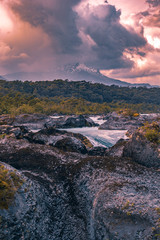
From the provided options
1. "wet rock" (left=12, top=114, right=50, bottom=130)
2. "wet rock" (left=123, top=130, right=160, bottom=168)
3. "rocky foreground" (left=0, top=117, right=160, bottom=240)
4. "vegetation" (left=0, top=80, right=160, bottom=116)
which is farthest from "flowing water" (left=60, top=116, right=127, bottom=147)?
"vegetation" (left=0, top=80, right=160, bottom=116)

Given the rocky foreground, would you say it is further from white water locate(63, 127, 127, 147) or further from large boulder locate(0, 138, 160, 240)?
white water locate(63, 127, 127, 147)

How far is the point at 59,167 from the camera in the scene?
Result: 1205 cm

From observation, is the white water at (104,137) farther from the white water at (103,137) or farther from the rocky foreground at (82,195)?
the rocky foreground at (82,195)

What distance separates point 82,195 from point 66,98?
13218 centimetres

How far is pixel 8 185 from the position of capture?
767cm

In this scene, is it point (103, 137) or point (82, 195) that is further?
point (103, 137)

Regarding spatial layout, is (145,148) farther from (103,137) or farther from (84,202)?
(103,137)

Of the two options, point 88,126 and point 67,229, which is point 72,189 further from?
point 88,126

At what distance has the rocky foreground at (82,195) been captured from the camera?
710 cm

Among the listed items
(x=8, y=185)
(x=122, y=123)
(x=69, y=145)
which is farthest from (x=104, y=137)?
(x=8, y=185)

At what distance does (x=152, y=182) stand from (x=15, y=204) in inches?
262

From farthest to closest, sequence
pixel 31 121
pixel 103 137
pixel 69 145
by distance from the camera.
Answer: pixel 31 121, pixel 103 137, pixel 69 145

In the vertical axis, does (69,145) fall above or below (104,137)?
above

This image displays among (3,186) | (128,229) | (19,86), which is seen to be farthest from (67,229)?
(19,86)
